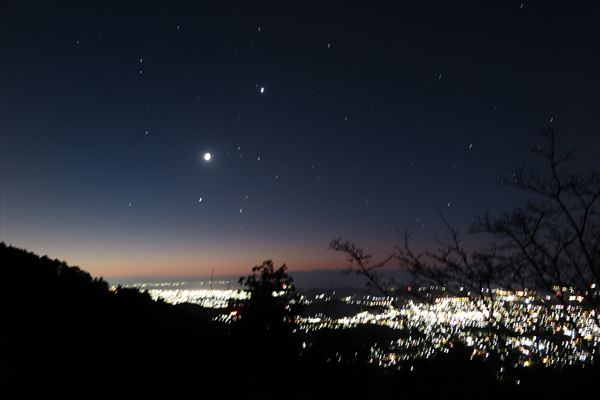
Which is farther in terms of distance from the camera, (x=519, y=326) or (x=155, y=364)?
(x=519, y=326)

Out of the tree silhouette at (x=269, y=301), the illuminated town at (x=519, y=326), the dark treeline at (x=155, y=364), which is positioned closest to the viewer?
the dark treeline at (x=155, y=364)

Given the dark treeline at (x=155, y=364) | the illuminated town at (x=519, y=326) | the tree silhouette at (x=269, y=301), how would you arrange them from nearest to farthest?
the dark treeline at (x=155, y=364) < the illuminated town at (x=519, y=326) < the tree silhouette at (x=269, y=301)

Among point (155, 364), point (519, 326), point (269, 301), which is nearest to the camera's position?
point (155, 364)

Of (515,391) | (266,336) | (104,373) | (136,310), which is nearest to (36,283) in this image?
(136,310)

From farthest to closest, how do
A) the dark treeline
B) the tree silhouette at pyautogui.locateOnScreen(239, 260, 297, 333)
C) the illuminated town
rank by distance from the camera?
1. the tree silhouette at pyautogui.locateOnScreen(239, 260, 297, 333)
2. the illuminated town
3. the dark treeline

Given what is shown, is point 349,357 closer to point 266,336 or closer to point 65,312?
point 266,336

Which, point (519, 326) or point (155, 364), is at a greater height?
point (519, 326)

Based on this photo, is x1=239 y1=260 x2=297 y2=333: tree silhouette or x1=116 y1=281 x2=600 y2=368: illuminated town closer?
x1=116 y1=281 x2=600 y2=368: illuminated town

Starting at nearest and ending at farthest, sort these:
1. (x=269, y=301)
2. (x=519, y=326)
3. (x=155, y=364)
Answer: (x=155, y=364)
(x=519, y=326)
(x=269, y=301)
